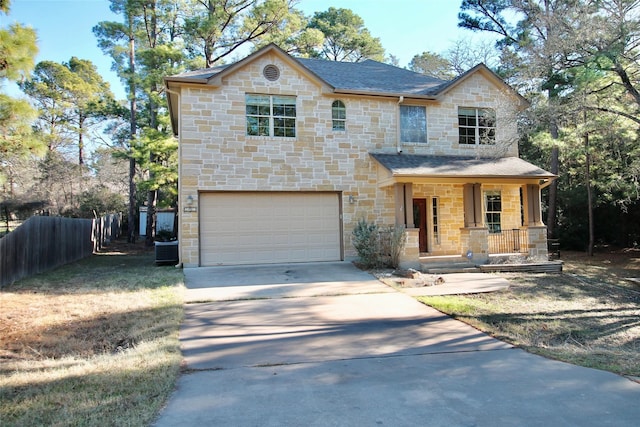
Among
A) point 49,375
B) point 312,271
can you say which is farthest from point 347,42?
point 49,375

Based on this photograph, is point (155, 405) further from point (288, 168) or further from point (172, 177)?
point (172, 177)

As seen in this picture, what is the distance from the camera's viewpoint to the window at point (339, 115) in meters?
15.1

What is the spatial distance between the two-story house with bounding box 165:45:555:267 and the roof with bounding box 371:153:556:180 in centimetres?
7

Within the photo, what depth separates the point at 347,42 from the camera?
3008 centimetres

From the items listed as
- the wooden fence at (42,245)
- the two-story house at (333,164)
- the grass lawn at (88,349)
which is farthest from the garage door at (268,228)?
the wooden fence at (42,245)

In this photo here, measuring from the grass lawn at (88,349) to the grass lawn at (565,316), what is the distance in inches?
191

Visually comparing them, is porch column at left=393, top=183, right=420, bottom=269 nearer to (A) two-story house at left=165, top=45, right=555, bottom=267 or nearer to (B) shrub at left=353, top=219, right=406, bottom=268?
(A) two-story house at left=165, top=45, right=555, bottom=267

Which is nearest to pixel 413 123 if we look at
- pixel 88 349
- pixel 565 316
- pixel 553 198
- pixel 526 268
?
pixel 526 268

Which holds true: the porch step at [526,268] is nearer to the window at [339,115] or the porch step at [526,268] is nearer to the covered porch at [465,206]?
the covered porch at [465,206]

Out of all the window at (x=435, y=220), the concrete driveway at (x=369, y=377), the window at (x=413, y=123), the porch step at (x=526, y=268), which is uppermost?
the window at (x=413, y=123)

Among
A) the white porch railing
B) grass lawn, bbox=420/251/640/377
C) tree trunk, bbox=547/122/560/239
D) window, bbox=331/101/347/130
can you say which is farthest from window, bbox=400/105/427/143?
tree trunk, bbox=547/122/560/239

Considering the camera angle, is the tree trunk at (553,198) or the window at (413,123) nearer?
the window at (413,123)

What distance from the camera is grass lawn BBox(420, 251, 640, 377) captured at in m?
5.92

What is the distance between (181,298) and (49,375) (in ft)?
14.9
